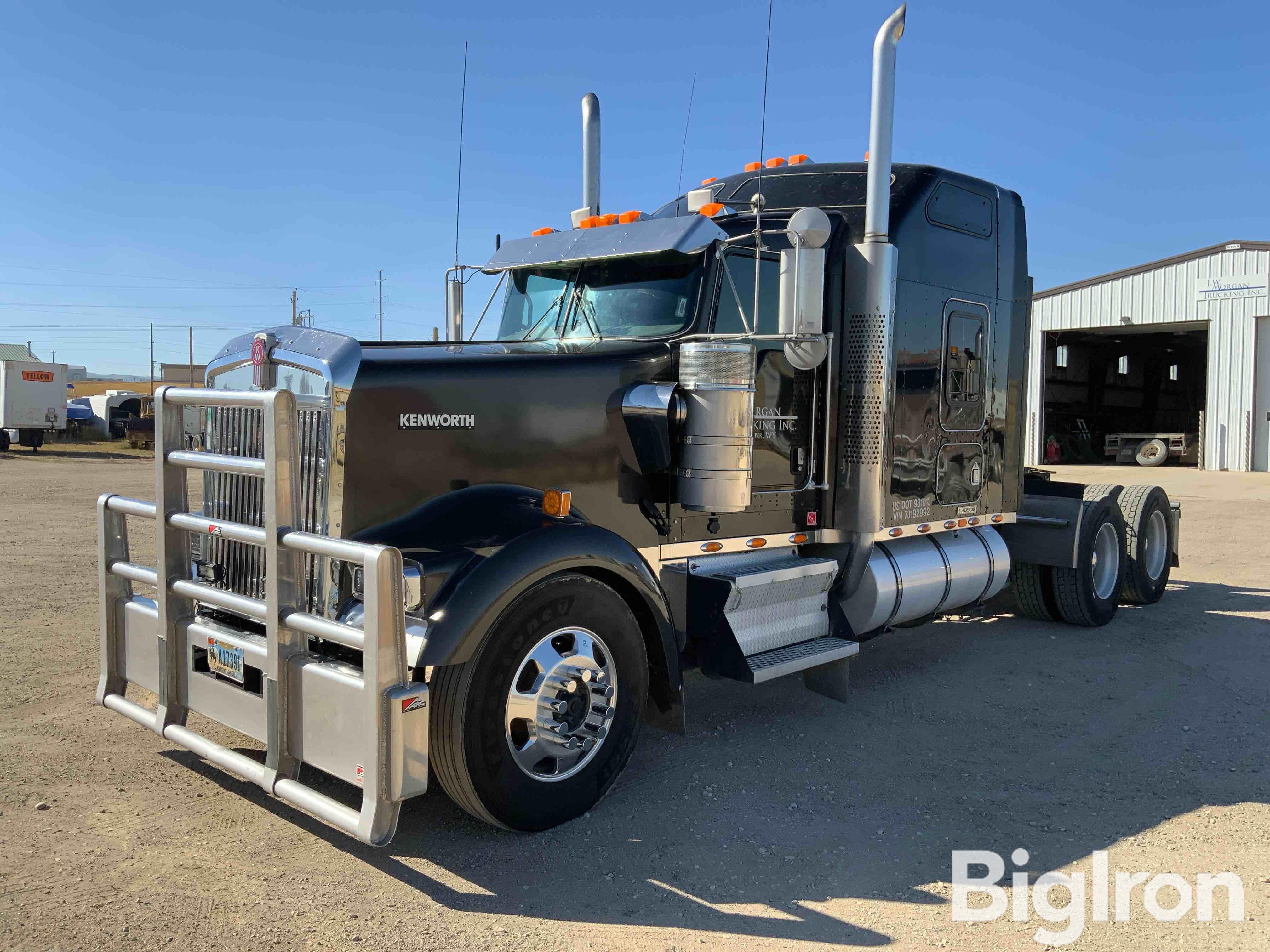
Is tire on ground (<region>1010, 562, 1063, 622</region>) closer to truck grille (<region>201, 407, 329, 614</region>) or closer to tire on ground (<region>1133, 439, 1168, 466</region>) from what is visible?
truck grille (<region>201, 407, 329, 614</region>)

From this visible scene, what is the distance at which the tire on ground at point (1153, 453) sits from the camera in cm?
2855

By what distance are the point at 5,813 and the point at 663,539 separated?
9.54ft

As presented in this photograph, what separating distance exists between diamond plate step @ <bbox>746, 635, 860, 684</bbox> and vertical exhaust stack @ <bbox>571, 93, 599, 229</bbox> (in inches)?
132

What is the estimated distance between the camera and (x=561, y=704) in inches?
150

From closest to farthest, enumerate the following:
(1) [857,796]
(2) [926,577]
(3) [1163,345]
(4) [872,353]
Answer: (1) [857,796] < (4) [872,353] < (2) [926,577] < (3) [1163,345]

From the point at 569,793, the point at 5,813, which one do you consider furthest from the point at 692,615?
the point at 5,813

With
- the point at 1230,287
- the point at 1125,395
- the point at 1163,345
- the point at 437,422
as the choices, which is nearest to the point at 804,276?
the point at 437,422

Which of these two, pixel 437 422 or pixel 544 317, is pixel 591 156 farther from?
pixel 437 422

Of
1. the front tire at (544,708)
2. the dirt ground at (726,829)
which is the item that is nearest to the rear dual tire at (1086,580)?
the dirt ground at (726,829)

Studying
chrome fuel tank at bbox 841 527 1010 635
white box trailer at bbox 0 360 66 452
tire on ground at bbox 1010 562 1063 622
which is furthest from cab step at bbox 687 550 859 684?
white box trailer at bbox 0 360 66 452

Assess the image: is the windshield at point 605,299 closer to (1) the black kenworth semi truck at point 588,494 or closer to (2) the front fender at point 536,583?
(1) the black kenworth semi truck at point 588,494

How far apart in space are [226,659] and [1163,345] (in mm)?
36478

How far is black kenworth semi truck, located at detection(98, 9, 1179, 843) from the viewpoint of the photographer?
136 inches

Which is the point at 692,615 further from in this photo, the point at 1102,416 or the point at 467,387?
the point at 1102,416
